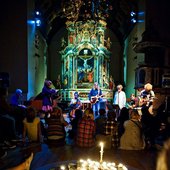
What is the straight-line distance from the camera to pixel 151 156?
4.75 meters

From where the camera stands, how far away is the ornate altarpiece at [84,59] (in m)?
15.5

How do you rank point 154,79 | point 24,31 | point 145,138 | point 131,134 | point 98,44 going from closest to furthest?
point 131,134
point 145,138
point 154,79
point 24,31
point 98,44

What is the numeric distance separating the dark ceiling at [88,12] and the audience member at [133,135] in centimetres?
832

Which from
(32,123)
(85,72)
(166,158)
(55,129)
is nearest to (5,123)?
(32,123)

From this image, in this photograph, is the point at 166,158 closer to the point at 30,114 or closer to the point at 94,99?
the point at 30,114

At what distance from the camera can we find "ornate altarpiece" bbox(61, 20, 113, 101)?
51.0ft

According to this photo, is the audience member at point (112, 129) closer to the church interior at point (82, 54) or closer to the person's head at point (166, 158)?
the church interior at point (82, 54)

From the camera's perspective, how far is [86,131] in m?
5.06

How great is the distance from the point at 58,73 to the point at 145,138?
1282cm

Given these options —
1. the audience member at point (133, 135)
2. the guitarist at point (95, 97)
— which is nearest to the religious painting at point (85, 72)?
the guitarist at point (95, 97)

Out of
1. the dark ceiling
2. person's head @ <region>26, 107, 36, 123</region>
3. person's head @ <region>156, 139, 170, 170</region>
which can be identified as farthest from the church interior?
person's head @ <region>156, 139, 170, 170</region>

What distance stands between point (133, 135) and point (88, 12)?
9.78 meters

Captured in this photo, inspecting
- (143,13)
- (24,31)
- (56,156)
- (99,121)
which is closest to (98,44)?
(143,13)

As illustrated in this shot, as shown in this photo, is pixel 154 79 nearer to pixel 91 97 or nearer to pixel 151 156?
pixel 91 97
